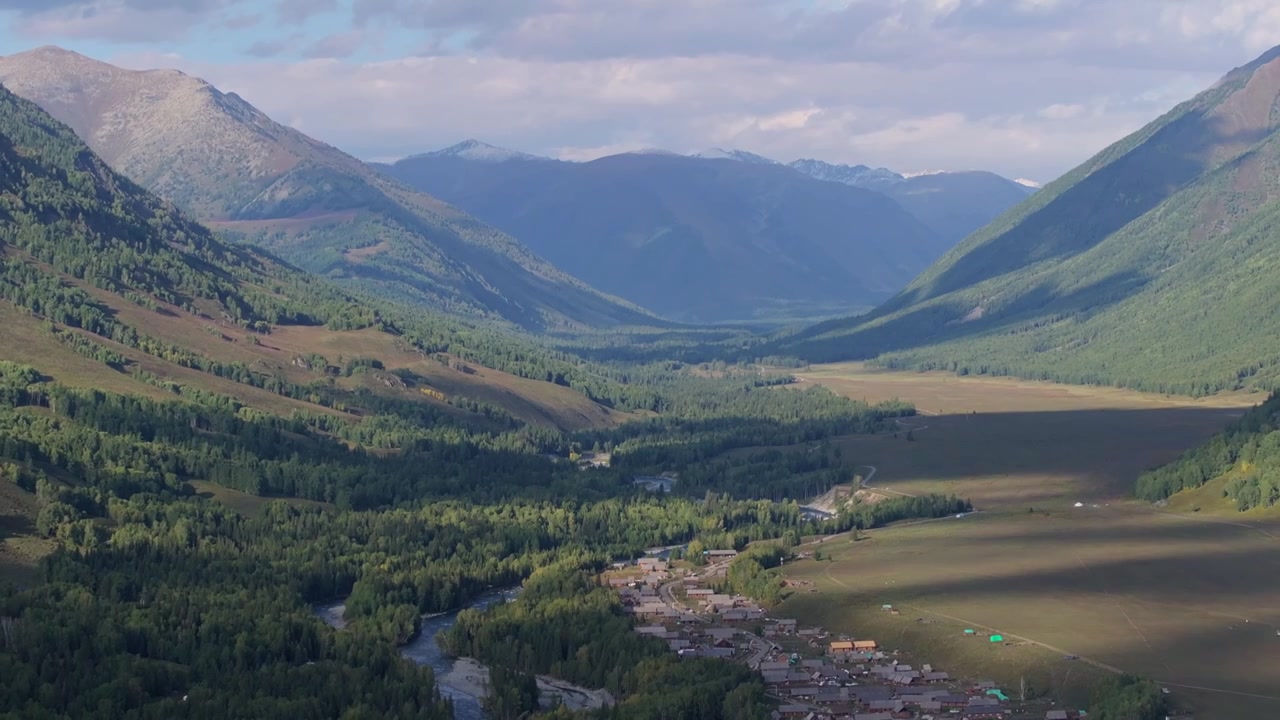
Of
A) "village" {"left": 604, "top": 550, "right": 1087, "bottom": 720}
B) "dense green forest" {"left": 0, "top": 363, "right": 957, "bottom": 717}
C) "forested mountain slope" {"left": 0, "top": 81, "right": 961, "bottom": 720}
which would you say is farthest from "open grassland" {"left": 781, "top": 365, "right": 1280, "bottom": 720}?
"dense green forest" {"left": 0, "top": 363, "right": 957, "bottom": 717}

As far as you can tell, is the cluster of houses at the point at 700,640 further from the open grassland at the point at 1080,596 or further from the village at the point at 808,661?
the open grassland at the point at 1080,596

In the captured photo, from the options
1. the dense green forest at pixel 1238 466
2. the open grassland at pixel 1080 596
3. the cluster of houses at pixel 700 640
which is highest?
the dense green forest at pixel 1238 466

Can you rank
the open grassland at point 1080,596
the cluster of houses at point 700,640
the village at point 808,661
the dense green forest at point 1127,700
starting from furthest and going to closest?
1. the cluster of houses at point 700,640
2. the open grassland at point 1080,596
3. the village at point 808,661
4. the dense green forest at point 1127,700

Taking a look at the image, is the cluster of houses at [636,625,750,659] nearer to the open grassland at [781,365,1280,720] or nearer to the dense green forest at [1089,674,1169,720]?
the open grassland at [781,365,1280,720]

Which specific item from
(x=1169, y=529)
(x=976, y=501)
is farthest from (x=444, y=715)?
(x=976, y=501)

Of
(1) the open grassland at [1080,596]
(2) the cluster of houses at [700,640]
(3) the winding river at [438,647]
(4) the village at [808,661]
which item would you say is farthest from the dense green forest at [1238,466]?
(3) the winding river at [438,647]

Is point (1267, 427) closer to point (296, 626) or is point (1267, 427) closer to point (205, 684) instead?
point (296, 626)

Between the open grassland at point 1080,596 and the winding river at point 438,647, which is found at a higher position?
the open grassland at point 1080,596
